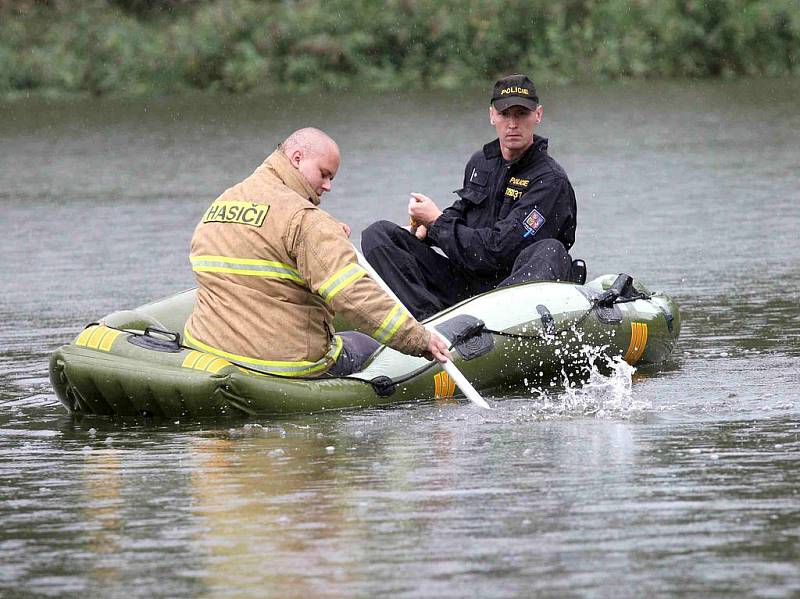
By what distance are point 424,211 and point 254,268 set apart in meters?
1.74

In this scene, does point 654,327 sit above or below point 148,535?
above

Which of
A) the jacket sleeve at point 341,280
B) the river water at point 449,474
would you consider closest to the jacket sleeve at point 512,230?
the river water at point 449,474

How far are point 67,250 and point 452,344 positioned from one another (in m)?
7.70

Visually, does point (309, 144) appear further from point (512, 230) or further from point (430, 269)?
point (430, 269)

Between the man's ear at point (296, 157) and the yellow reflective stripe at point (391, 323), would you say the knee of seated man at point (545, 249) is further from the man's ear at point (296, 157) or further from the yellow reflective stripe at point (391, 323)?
the man's ear at point (296, 157)

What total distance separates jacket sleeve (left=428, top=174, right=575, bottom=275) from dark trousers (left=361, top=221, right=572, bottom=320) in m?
0.08

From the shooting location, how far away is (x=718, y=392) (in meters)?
8.16

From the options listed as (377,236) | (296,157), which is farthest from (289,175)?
(377,236)

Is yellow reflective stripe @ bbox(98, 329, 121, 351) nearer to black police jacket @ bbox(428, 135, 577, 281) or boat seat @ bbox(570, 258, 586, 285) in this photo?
black police jacket @ bbox(428, 135, 577, 281)

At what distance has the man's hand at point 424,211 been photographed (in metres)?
9.37

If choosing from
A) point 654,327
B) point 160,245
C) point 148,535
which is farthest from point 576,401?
point 160,245

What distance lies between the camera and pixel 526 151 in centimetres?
944

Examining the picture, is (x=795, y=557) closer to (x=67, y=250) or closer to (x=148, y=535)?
(x=148, y=535)

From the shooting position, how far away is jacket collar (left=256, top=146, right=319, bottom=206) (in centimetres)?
783
